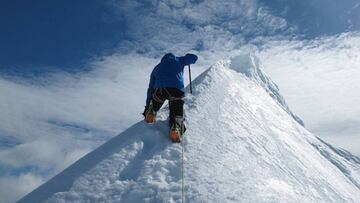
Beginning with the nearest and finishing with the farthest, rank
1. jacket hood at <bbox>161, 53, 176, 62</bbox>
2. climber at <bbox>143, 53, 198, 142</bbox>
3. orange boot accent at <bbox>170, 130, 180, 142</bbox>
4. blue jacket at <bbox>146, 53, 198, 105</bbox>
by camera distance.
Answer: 1. orange boot accent at <bbox>170, 130, 180, 142</bbox>
2. climber at <bbox>143, 53, 198, 142</bbox>
3. blue jacket at <bbox>146, 53, 198, 105</bbox>
4. jacket hood at <bbox>161, 53, 176, 62</bbox>

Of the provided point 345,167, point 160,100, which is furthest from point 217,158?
point 345,167

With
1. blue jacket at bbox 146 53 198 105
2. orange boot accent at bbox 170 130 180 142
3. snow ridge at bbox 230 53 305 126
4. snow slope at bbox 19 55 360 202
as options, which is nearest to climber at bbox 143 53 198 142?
blue jacket at bbox 146 53 198 105

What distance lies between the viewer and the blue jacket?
8289 millimetres

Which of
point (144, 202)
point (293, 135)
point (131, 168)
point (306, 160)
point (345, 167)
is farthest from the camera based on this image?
point (345, 167)

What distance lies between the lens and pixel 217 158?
6633 millimetres

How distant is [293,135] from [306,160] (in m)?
1.72

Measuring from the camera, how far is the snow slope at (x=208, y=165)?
5809mm

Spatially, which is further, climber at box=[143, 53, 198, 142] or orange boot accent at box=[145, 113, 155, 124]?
climber at box=[143, 53, 198, 142]

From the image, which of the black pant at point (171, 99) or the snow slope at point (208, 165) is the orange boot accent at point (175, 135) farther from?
the black pant at point (171, 99)

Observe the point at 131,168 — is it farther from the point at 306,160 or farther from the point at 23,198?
the point at 306,160

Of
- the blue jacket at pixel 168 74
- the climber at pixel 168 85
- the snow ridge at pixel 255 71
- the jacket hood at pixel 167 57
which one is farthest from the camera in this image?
the snow ridge at pixel 255 71

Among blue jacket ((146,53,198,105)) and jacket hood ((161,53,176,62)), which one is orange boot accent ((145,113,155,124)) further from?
jacket hood ((161,53,176,62))

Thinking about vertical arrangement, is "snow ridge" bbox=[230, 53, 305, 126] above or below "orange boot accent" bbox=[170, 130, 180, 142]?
above

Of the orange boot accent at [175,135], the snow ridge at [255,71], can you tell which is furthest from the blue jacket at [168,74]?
the snow ridge at [255,71]
